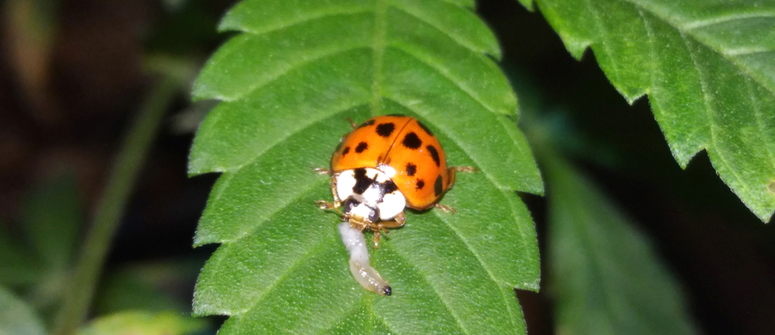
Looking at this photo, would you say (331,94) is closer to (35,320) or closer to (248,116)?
(248,116)

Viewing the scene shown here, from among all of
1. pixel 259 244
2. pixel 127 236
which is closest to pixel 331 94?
pixel 259 244

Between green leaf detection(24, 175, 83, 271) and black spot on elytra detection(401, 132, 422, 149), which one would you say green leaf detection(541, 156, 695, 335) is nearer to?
black spot on elytra detection(401, 132, 422, 149)

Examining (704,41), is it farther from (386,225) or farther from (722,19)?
(386,225)

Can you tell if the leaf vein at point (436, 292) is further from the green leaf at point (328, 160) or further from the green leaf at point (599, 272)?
the green leaf at point (599, 272)

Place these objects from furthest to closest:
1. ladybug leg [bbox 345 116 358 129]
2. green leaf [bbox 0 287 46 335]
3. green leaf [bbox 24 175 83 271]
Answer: green leaf [bbox 24 175 83 271] → green leaf [bbox 0 287 46 335] → ladybug leg [bbox 345 116 358 129]

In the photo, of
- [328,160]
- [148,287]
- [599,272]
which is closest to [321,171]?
[328,160]

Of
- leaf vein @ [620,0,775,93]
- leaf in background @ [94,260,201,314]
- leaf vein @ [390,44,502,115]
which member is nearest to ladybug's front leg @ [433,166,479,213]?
leaf vein @ [390,44,502,115]

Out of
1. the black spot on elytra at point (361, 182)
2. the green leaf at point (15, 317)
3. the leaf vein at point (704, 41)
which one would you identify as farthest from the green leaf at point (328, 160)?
the green leaf at point (15, 317)

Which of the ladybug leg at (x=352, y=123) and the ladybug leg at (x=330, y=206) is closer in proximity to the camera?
the ladybug leg at (x=330, y=206)
